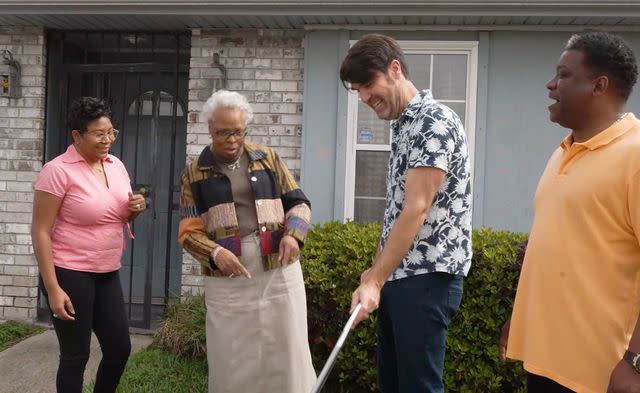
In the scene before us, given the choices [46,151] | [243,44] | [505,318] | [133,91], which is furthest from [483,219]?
[46,151]

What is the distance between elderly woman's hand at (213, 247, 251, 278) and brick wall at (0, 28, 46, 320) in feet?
12.1

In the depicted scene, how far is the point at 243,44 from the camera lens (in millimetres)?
5801

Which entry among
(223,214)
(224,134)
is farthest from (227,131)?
(223,214)

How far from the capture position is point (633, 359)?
1.79 m

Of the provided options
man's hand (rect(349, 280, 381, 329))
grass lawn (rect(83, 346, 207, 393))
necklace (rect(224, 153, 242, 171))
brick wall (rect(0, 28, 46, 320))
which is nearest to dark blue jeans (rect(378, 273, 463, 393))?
man's hand (rect(349, 280, 381, 329))

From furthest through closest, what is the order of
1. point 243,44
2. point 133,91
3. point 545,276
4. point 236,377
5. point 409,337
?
point 133,91, point 243,44, point 236,377, point 409,337, point 545,276

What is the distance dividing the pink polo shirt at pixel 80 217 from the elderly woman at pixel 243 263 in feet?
1.86

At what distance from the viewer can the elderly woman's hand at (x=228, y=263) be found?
9.88 ft

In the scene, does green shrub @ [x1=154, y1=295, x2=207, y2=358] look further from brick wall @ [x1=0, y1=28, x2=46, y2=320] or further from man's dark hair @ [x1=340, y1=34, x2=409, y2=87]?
man's dark hair @ [x1=340, y1=34, x2=409, y2=87]

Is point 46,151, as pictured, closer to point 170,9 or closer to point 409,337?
point 170,9

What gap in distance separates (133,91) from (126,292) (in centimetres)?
203

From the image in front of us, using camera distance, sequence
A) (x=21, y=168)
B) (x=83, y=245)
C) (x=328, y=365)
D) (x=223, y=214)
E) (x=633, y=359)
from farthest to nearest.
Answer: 1. (x=21, y=168)
2. (x=83, y=245)
3. (x=223, y=214)
4. (x=328, y=365)
5. (x=633, y=359)

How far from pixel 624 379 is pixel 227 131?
197cm

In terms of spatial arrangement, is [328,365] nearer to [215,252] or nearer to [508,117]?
[215,252]
